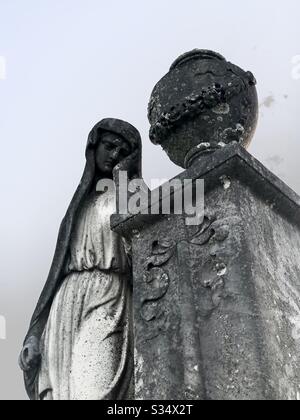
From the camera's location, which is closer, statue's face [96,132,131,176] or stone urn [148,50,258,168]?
stone urn [148,50,258,168]

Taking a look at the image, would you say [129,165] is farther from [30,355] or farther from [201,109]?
[30,355]

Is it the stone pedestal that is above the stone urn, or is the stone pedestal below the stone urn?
below

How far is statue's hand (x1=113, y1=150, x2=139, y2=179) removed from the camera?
442 cm

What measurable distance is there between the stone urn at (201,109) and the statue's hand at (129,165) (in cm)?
29

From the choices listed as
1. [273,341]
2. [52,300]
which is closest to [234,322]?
[273,341]

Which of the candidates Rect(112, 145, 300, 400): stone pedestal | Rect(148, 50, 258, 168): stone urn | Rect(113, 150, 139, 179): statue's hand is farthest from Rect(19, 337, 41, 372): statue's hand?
Rect(148, 50, 258, 168): stone urn

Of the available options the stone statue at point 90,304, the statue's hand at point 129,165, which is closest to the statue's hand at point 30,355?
the stone statue at point 90,304

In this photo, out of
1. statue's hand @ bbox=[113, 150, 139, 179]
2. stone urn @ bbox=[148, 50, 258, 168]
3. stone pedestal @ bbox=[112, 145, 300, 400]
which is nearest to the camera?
stone pedestal @ bbox=[112, 145, 300, 400]

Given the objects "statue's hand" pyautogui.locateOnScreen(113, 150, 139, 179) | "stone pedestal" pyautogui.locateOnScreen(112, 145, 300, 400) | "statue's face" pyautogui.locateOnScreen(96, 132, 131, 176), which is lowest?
"stone pedestal" pyautogui.locateOnScreen(112, 145, 300, 400)

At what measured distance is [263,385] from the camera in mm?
2834

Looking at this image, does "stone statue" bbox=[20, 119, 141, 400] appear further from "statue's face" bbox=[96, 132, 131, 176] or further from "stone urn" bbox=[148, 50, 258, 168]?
"stone urn" bbox=[148, 50, 258, 168]

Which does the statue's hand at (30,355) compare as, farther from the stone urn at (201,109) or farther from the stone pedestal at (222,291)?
the stone urn at (201,109)

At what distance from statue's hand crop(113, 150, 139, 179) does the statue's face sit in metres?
0.08
